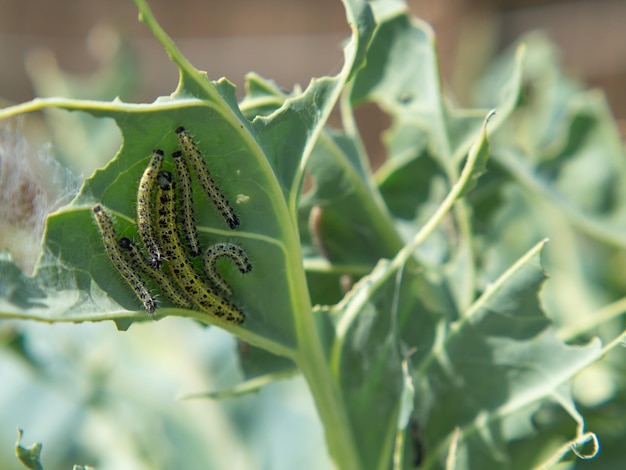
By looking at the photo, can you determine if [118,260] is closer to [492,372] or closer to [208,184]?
[208,184]

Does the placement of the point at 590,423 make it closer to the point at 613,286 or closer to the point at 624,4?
the point at 613,286

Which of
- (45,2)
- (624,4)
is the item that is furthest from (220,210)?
(45,2)

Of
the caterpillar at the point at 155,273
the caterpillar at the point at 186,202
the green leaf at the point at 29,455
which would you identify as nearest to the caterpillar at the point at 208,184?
the caterpillar at the point at 186,202

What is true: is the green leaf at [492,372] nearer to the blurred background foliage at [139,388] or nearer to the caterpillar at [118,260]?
the blurred background foliage at [139,388]

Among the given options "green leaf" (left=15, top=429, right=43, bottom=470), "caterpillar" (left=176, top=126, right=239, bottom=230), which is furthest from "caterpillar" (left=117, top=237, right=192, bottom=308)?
"green leaf" (left=15, top=429, right=43, bottom=470)

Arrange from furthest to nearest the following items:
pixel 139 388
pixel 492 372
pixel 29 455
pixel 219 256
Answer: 1. pixel 139 388
2. pixel 492 372
3. pixel 219 256
4. pixel 29 455

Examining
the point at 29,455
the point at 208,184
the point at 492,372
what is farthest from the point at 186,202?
the point at 492,372
